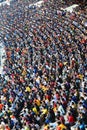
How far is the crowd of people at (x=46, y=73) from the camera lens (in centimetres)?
2525

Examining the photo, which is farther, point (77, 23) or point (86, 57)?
point (77, 23)

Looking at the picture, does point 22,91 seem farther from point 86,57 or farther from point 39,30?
point 39,30

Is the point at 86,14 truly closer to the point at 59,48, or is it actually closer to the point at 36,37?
the point at 36,37

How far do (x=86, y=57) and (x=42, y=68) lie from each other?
14.2ft

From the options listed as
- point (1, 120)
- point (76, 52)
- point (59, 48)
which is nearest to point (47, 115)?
point (1, 120)

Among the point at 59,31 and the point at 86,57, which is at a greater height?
the point at 59,31

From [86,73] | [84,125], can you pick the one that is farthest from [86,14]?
[84,125]

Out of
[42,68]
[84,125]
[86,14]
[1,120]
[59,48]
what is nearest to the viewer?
[84,125]

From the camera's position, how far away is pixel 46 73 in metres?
32.3

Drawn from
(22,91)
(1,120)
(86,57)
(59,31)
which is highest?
(59,31)

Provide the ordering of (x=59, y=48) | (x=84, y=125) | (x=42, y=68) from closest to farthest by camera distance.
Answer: (x=84, y=125), (x=42, y=68), (x=59, y=48)

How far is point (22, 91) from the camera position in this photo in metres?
30.5

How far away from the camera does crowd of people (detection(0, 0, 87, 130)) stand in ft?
82.8

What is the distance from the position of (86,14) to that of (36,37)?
22.5ft
